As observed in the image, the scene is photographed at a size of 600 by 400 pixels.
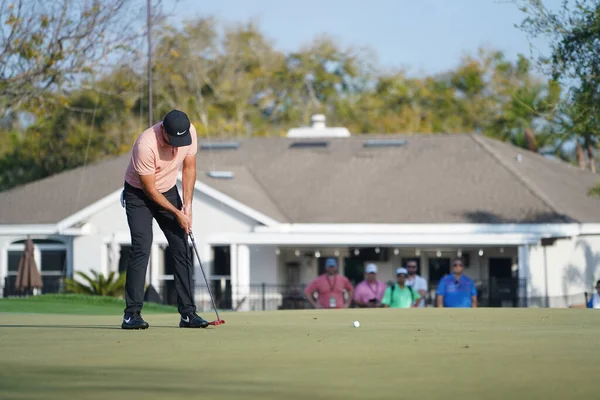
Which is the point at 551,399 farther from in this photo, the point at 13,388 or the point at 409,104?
the point at 409,104

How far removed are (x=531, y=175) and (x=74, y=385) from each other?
28934 millimetres

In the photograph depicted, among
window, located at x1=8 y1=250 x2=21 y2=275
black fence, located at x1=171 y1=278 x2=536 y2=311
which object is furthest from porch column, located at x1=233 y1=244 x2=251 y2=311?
window, located at x1=8 y1=250 x2=21 y2=275

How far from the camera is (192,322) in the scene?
8391mm

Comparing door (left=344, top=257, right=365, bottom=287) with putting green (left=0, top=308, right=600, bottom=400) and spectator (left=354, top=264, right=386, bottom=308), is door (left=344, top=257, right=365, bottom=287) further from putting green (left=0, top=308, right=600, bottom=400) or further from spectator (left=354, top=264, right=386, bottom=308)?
putting green (left=0, top=308, right=600, bottom=400)

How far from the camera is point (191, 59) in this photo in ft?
168

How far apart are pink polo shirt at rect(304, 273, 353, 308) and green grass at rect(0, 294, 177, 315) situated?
3.10m

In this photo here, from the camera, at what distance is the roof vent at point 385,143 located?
113 ft

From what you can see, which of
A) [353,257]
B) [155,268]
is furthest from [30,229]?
[353,257]

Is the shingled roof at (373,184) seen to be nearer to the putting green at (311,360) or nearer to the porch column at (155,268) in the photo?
the porch column at (155,268)

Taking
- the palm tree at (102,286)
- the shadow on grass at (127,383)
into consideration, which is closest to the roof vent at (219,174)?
the palm tree at (102,286)

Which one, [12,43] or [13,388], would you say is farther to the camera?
[12,43]

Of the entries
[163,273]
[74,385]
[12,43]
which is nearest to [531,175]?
[163,273]

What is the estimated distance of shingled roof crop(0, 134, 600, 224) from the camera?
30281mm

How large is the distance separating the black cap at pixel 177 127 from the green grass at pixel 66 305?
4560 mm
